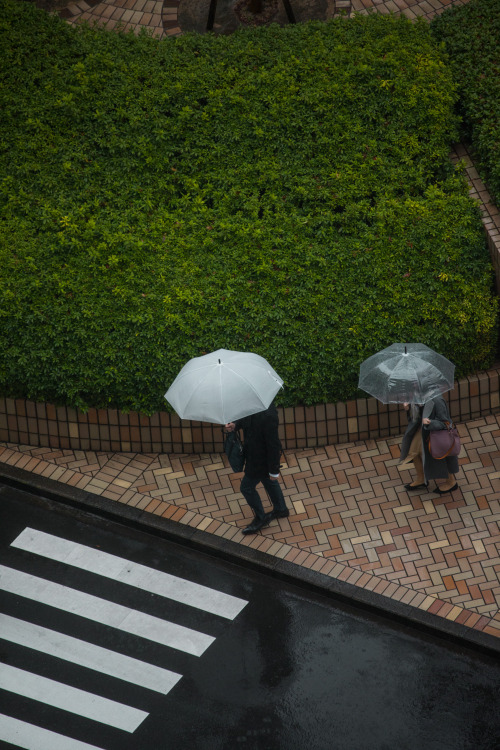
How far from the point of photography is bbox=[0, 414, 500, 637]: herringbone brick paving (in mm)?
8695

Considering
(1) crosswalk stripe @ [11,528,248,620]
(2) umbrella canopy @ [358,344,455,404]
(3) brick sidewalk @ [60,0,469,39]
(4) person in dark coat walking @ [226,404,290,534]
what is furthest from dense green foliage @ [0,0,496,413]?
(1) crosswalk stripe @ [11,528,248,620]

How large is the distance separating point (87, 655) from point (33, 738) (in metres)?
0.86

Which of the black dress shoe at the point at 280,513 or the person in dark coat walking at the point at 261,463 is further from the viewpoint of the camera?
the black dress shoe at the point at 280,513

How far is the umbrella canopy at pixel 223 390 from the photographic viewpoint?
8016 mm

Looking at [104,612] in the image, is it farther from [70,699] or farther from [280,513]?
[280,513]

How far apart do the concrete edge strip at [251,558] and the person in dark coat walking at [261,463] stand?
0.34 meters

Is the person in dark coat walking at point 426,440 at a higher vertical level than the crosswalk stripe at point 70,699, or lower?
higher

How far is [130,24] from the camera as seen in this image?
13.9 m

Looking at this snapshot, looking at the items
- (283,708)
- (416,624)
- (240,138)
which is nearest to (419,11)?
(240,138)

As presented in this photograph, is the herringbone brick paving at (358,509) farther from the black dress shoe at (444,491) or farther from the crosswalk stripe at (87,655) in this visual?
the crosswalk stripe at (87,655)

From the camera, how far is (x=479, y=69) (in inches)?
461

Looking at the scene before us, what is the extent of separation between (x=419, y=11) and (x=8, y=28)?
5.87 meters

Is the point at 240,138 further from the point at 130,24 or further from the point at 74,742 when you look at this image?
the point at 74,742

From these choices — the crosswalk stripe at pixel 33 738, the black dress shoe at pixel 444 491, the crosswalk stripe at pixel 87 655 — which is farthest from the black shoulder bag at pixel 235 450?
the crosswalk stripe at pixel 33 738
